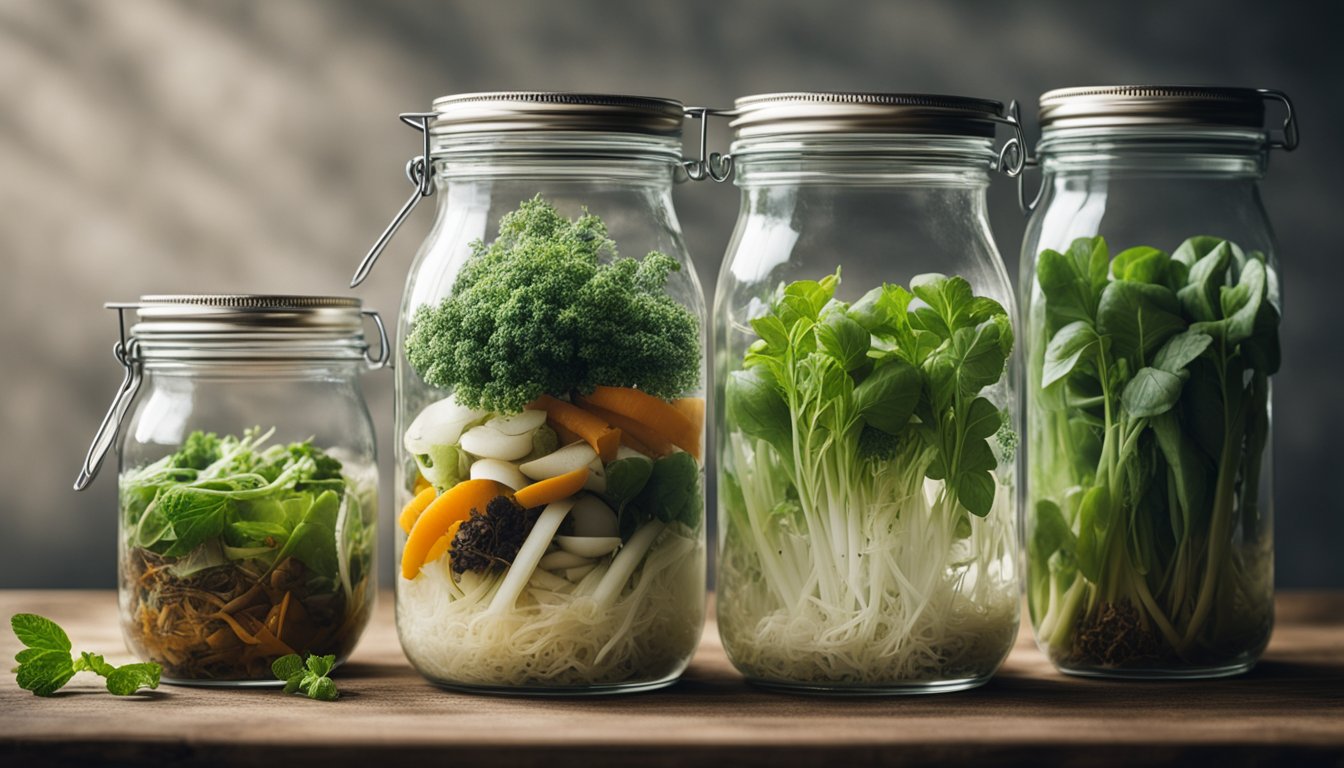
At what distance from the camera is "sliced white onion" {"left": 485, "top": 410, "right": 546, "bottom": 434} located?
103 centimetres

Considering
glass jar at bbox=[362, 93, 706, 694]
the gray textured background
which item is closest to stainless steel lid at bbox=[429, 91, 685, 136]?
glass jar at bbox=[362, 93, 706, 694]

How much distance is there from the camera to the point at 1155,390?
3.57 ft

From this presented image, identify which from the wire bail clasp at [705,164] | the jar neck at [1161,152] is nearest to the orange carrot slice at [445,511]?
the wire bail clasp at [705,164]

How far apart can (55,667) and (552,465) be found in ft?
1.45

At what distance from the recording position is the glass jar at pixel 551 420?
1.03m

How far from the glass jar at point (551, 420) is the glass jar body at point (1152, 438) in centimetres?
31

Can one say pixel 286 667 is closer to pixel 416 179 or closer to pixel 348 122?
pixel 416 179

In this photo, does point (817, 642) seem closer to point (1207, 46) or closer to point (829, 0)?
point (829, 0)

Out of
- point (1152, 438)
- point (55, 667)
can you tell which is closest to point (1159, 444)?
point (1152, 438)

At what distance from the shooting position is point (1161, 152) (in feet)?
3.84

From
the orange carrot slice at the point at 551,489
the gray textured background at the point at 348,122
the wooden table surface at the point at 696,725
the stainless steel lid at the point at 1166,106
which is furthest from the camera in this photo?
the gray textured background at the point at 348,122

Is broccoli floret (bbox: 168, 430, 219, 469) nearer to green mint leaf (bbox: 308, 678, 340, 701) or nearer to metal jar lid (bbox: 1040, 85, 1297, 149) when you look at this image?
green mint leaf (bbox: 308, 678, 340, 701)

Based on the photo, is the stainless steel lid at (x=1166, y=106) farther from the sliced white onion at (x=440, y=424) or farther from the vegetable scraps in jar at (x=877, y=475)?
the sliced white onion at (x=440, y=424)

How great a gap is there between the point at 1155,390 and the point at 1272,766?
0.31 m
